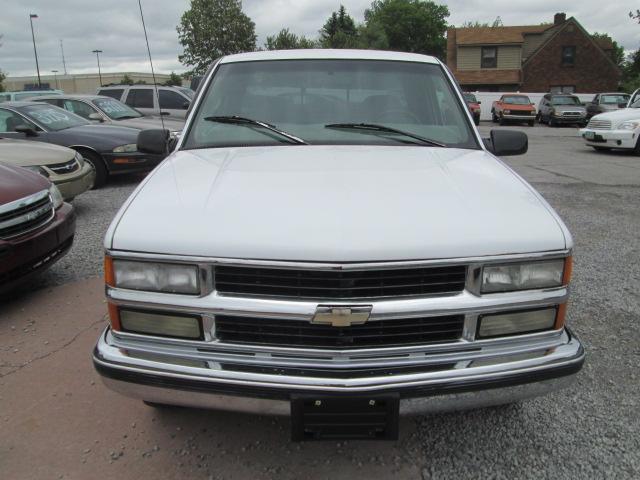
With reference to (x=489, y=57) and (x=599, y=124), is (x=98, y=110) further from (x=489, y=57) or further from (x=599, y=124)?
(x=489, y=57)

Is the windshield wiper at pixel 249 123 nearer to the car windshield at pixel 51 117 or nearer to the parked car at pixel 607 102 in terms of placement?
the car windshield at pixel 51 117

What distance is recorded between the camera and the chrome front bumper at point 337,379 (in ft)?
6.35

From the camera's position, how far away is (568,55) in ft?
129

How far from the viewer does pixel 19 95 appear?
722 inches

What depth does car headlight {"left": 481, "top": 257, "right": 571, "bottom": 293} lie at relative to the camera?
6.52 ft

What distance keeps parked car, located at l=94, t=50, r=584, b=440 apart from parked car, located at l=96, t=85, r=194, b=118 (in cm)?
1266

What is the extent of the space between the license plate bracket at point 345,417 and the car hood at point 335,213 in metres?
0.52

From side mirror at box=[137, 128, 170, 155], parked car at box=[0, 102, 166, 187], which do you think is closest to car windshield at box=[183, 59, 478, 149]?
side mirror at box=[137, 128, 170, 155]

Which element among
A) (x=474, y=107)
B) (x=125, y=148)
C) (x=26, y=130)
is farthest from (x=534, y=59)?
(x=26, y=130)

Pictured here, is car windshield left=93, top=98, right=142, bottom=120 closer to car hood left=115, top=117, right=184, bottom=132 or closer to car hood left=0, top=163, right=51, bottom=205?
car hood left=115, top=117, right=184, bottom=132

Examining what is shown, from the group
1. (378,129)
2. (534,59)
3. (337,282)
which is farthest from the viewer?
(534,59)

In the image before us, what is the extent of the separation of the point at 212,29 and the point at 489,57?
22.7 m

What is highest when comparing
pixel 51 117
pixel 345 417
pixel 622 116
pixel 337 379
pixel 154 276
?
pixel 51 117

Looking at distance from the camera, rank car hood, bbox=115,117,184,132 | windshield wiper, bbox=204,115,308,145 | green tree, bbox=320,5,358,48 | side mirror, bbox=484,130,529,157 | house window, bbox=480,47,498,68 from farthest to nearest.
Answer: green tree, bbox=320,5,358,48
house window, bbox=480,47,498,68
car hood, bbox=115,117,184,132
side mirror, bbox=484,130,529,157
windshield wiper, bbox=204,115,308,145
